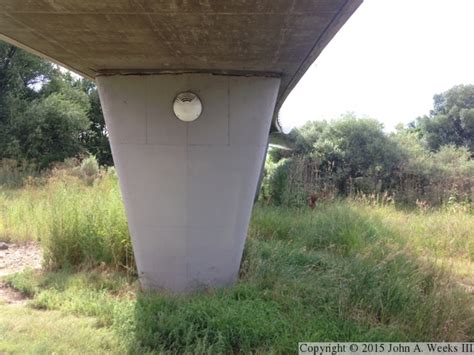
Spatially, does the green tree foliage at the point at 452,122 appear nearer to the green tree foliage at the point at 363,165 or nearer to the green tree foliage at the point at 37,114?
the green tree foliage at the point at 363,165

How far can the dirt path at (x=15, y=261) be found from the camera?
493 centimetres

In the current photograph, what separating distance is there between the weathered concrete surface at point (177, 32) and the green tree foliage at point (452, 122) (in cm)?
2883

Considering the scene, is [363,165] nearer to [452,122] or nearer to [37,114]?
[37,114]

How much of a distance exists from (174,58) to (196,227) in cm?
187

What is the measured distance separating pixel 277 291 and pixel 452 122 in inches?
1257

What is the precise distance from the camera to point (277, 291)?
4.55 meters

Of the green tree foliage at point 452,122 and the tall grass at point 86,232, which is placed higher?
the green tree foliage at point 452,122

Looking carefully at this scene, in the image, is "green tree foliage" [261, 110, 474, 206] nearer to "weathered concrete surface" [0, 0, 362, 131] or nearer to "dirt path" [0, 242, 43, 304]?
"dirt path" [0, 242, 43, 304]

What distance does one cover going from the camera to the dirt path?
4.93 meters

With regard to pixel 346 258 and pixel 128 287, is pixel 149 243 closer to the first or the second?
pixel 128 287

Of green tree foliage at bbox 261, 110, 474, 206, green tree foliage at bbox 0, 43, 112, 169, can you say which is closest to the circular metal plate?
green tree foliage at bbox 261, 110, 474, 206

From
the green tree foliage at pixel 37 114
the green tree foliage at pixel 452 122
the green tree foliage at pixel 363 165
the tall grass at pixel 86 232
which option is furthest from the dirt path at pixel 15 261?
the green tree foliage at pixel 452 122

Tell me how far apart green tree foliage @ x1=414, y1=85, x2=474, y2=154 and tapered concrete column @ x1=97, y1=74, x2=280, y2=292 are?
28274 mm

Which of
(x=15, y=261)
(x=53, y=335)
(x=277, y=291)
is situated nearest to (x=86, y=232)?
(x=15, y=261)
